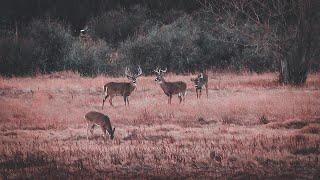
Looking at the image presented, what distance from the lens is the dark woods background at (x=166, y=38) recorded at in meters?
17.3

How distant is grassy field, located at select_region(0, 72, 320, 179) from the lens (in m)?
7.83

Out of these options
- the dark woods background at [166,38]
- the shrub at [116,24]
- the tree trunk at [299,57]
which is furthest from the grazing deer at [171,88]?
the shrub at [116,24]

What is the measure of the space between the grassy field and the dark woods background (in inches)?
73.7

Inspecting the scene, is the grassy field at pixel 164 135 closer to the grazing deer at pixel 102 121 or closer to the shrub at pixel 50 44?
the grazing deer at pixel 102 121

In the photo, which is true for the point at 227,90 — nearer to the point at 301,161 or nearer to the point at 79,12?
the point at 301,161

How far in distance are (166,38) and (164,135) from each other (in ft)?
45.6

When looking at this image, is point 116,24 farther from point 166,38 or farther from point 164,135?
point 164,135

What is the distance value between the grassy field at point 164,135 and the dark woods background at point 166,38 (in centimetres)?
187

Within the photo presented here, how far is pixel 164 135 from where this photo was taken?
9.98m

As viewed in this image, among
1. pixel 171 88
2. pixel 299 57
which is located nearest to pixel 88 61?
pixel 299 57

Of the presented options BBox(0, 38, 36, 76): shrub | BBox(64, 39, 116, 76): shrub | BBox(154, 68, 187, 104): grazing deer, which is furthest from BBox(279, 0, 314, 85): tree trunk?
BBox(0, 38, 36, 76): shrub

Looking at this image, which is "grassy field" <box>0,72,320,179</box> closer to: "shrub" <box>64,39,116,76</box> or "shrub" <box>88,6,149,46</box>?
"shrub" <box>64,39,116,76</box>

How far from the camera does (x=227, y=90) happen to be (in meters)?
16.2

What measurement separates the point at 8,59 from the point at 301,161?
13881mm
